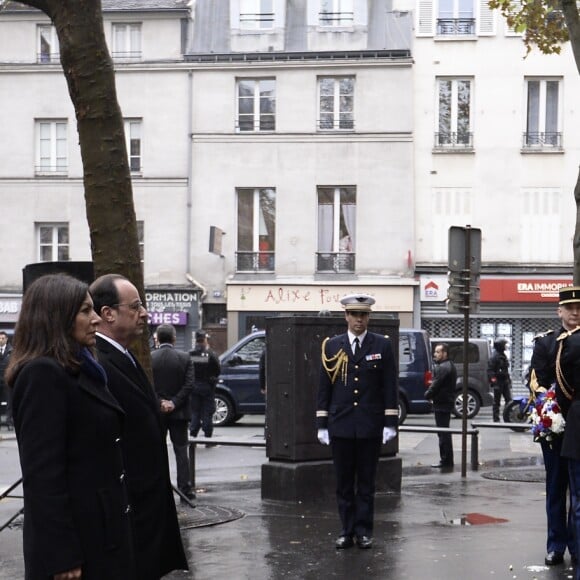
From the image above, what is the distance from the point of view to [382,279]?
Result: 3575cm

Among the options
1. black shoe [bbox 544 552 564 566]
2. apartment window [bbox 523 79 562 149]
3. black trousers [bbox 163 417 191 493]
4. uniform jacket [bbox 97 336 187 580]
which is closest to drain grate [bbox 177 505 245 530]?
black trousers [bbox 163 417 191 493]

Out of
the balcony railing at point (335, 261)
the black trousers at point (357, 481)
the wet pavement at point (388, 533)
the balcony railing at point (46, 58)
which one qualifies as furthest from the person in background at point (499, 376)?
the balcony railing at point (46, 58)

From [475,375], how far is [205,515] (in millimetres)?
16382

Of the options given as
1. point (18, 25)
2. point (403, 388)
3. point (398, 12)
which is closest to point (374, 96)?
point (398, 12)

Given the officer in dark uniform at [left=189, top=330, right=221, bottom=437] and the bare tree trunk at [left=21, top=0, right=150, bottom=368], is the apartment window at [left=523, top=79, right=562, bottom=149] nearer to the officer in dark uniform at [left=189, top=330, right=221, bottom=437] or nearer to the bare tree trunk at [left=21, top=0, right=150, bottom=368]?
the officer in dark uniform at [left=189, top=330, right=221, bottom=437]

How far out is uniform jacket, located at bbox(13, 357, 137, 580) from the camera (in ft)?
14.2

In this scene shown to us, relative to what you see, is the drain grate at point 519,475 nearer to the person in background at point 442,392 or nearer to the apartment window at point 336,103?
the person in background at point 442,392

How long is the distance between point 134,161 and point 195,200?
7.31 feet

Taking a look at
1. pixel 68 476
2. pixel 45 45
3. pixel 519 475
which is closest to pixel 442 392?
pixel 519 475

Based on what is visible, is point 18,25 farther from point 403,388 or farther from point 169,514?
point 169,514

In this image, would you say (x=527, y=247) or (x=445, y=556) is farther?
(x=527, y=247)

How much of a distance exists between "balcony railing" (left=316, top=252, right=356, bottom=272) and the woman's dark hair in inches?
1241

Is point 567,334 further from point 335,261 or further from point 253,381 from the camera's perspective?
point 335,261

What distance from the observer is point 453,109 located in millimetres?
35938
